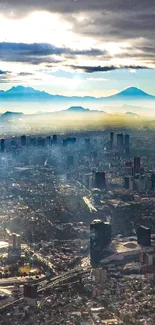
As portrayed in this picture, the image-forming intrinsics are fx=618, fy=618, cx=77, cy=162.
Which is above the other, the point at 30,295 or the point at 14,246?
the point at 14,246

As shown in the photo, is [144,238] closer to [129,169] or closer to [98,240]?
[98,240]

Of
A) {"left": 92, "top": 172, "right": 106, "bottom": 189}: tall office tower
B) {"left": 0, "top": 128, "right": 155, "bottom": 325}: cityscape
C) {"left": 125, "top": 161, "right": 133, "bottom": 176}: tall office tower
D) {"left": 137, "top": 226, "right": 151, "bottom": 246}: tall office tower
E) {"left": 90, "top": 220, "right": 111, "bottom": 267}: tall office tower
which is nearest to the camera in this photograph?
{"left": 0, "top": 128, "right": 155, "bottom": 325}: cityscape

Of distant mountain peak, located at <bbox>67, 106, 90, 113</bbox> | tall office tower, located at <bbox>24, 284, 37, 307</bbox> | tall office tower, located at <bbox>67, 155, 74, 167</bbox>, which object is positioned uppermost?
distant mountain peak, located at <bbox>67, 106, 90, 113</bbox>

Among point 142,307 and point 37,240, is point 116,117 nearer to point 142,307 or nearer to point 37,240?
point 37,240

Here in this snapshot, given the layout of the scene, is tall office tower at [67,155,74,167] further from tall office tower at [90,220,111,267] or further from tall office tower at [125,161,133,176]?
tall office tower at [90,220,111,267]

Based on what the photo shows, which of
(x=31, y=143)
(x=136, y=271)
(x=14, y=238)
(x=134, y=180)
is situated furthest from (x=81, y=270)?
(x=31, y=143)

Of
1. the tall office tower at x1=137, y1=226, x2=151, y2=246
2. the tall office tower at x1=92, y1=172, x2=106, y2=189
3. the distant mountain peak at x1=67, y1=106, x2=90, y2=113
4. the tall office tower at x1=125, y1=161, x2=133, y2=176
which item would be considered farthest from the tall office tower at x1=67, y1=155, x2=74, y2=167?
the distant mountain peak at x1=67, y1=106, x2=90, y2=113

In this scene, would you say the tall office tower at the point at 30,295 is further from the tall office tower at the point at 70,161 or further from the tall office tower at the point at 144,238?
the tall office tower at the point at 70,161

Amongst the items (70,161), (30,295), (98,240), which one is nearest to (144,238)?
(98,240)
